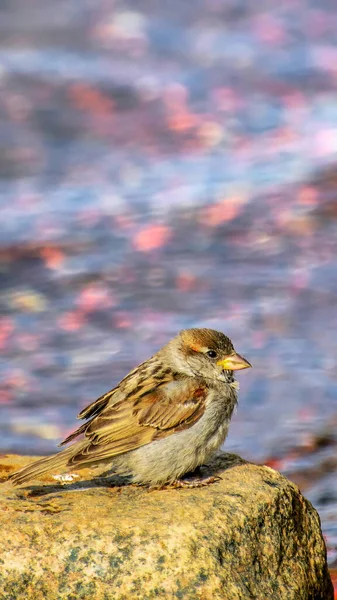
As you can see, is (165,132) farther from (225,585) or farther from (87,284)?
(225,585)

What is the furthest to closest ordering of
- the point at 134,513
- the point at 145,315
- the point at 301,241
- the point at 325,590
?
1. the point at 301,241
2. the point at 145,315
3. the point at 325,590
4. the point at 134,513

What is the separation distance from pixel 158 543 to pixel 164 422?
1.16 meters

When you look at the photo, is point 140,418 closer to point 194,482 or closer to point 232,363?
point 194,482

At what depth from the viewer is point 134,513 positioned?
18.2ft

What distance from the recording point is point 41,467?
6.01 metres

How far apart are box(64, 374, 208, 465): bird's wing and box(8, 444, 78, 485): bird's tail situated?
2.4 inches

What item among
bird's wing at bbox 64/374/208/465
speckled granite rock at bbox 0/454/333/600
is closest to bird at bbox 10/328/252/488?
bird's wing at bbox 64/374/208/465

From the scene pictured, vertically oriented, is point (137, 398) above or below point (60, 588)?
above

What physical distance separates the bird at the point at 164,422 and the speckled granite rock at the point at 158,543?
0.51 feet

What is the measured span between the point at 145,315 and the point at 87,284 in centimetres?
87

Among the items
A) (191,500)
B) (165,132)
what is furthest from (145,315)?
(191,500)

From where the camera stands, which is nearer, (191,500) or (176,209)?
(191,500)

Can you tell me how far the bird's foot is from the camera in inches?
242

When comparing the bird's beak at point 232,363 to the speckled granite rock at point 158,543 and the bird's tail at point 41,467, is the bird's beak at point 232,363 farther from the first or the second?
the bird's tail at point 41,467
